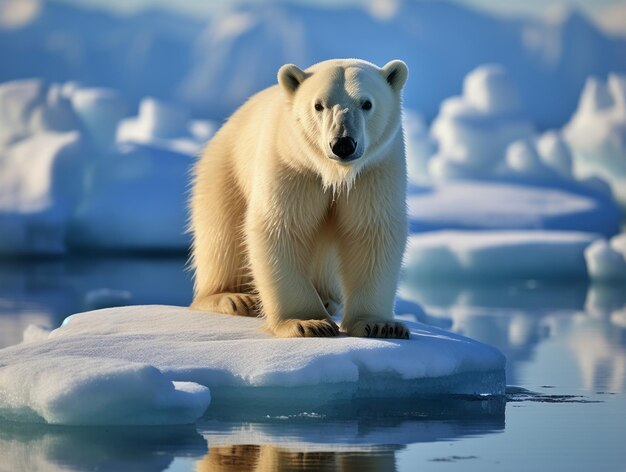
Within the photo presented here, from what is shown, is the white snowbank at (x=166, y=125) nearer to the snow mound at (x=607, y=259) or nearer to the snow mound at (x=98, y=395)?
the snow mound at (x=607, y=259)

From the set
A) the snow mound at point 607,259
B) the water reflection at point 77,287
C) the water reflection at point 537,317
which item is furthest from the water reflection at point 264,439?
the snow mound at point 607,259

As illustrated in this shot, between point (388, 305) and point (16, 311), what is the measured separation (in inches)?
215

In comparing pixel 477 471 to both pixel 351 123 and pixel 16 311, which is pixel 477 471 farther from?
pixel 16 311

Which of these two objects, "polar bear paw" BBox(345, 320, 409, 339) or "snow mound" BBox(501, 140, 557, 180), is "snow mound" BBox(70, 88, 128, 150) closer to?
"snow mound" BBox(501, 140, 557, 180)

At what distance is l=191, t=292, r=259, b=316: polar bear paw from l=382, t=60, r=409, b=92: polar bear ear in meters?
1.33

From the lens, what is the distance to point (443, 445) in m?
4.35

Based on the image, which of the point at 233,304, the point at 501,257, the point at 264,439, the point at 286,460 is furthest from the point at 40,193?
the point at 286,460

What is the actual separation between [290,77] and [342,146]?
23.4 inches

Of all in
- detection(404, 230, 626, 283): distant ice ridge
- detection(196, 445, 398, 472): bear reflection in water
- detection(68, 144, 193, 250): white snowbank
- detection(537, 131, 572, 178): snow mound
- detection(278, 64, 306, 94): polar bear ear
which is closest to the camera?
detection(196, 445, 398, 472): bear reflection in water

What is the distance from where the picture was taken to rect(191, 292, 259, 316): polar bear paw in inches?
240

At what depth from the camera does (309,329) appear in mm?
5328

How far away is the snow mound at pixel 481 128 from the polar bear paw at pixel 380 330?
724 inches

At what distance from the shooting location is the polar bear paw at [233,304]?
610cm

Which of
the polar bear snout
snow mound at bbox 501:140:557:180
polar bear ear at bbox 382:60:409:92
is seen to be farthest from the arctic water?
snow mound at bbox 501:140:557:180
